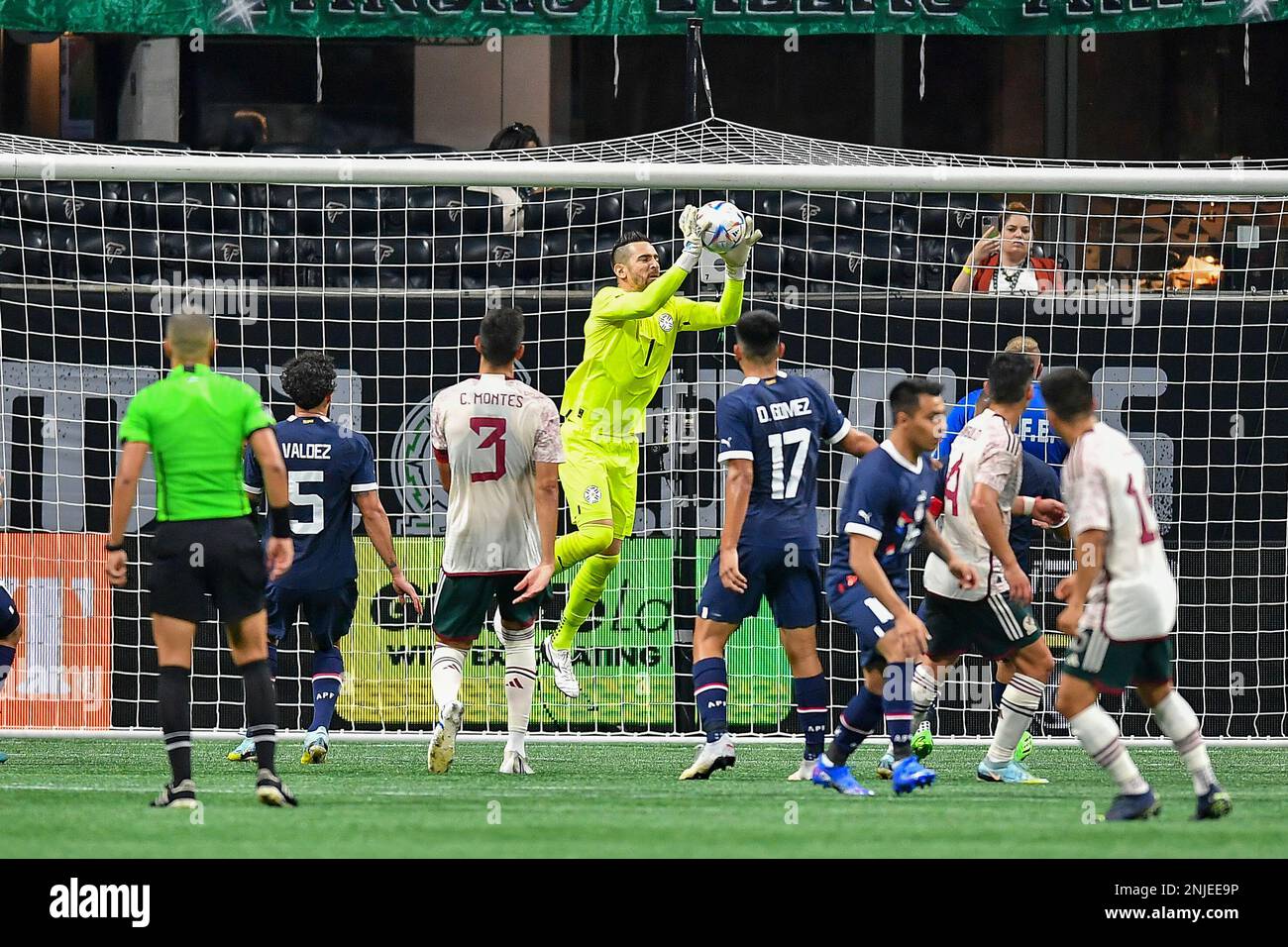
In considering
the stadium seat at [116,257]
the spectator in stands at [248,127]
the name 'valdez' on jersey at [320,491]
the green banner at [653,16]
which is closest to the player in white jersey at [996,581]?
the name 'valdez' on jersey at [320,491]

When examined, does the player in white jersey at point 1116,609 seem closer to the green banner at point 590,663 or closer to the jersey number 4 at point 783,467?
the jersey number 4 at point 783,467

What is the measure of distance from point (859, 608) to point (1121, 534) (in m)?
1.39

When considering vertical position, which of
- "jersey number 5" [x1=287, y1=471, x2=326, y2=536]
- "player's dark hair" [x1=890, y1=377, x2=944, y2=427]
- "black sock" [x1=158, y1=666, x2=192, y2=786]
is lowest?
"black sock" [x1=158, y1=666, x2=192, y2=786]

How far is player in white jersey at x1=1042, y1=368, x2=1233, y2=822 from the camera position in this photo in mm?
7598

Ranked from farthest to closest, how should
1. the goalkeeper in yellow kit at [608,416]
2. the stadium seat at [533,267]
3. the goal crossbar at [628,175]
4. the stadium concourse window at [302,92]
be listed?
the stadium concourse window at [302,92] → the stadium seat at [533,267] → the goalkeeper in yellow kit at [608,416] → the goal crossbar at [628,175]

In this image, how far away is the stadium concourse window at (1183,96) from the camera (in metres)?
18.6

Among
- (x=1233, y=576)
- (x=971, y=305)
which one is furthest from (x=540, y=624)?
(x=1233, y=576)

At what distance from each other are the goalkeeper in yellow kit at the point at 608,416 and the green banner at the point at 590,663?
102 cm

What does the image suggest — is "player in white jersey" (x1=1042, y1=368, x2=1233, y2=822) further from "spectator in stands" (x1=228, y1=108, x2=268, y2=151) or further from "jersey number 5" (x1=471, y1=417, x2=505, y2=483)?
"spectator in stands" (x1=228, y1=108, x2=268, y2=151)

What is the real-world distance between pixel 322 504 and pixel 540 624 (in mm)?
2862

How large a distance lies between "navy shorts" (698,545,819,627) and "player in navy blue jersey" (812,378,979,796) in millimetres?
412

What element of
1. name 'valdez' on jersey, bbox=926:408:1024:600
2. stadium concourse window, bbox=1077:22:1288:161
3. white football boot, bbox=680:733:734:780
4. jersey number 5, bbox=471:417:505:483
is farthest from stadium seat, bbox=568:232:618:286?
stadium concourse window, bbox=1077:22:1288:161

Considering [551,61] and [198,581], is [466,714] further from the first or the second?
[551,61]

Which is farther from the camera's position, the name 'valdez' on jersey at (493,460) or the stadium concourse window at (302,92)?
the stadium concourse window at (302,92)
